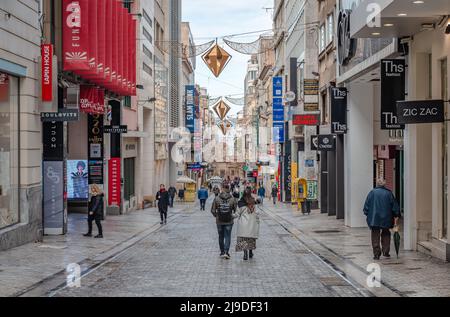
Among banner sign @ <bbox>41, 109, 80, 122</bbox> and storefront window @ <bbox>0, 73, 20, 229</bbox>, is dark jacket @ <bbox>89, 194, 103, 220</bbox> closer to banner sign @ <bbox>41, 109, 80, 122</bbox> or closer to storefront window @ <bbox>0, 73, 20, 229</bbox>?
banner sign @ <bbox>41, 109, 80, 122</bbox>

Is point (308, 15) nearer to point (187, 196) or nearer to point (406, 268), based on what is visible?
point (187, 196)

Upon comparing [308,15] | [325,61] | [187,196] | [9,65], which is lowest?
[187,196]

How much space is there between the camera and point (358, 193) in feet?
86.6

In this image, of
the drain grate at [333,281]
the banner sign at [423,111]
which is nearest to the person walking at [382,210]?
the banner sign at [423,111]

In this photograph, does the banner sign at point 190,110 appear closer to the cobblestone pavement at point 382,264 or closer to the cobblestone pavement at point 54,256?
the cobblestone pavement at point 54,256

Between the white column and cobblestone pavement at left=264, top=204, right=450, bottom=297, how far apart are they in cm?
100

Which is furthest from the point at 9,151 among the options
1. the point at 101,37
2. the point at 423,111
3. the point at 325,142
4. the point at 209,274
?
the point at 325,142

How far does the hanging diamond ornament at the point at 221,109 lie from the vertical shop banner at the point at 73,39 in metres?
34.2

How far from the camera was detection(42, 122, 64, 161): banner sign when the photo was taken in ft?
73.8

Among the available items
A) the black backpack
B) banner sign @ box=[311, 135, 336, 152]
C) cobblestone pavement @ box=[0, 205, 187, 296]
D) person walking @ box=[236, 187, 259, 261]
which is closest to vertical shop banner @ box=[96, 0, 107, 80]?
cobblestone pavement @ box=[0, 205, 187, 296]

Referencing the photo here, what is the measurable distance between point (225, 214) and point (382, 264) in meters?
3.56

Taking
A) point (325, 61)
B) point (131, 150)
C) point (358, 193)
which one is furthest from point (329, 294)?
point (131, 150)
